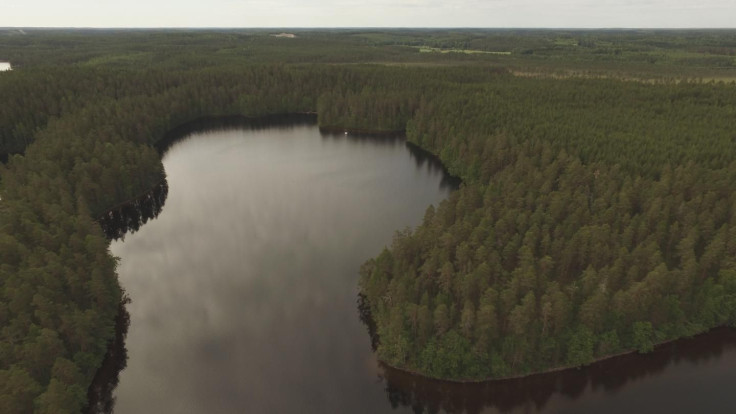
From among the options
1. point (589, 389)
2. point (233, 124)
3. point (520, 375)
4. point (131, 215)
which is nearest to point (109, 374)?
point (131, 215)

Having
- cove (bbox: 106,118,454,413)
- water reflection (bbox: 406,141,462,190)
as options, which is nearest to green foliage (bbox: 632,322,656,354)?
cove (bbox: 106,118,454,413)

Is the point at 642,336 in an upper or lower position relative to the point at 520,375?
upper

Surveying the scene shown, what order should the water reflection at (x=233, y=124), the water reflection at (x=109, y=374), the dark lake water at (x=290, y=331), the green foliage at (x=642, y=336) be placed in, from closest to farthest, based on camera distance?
the water reflection at (x=109, y=374)
the dark lake water at (x=290, y=331)
the green foliage at (x=642, y=336)
the water reflection at (x=233, y=124)

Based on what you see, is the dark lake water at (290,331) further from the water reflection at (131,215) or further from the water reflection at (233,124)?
the water reflection at (233,124)

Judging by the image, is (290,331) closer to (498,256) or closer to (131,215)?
(498,256)

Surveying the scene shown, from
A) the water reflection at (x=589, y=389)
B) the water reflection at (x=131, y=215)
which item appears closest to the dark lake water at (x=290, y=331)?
the water reflection at (x=589, y=389)

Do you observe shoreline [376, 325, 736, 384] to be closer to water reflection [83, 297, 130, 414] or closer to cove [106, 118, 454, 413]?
cove [106, 118, 454, 413]
